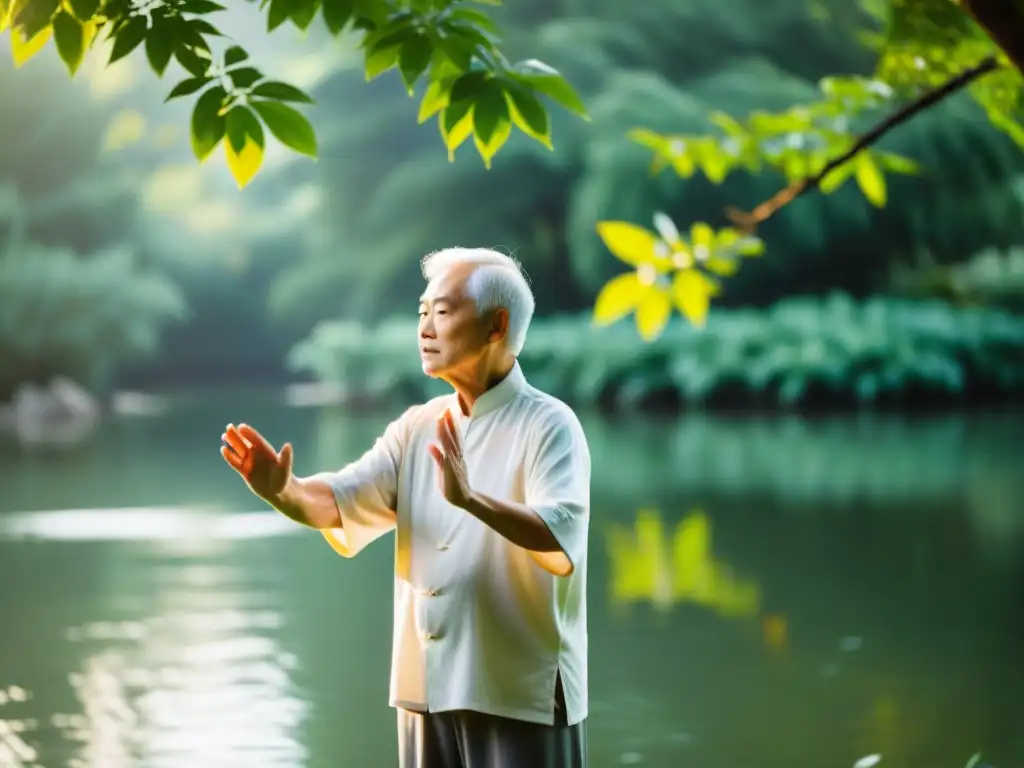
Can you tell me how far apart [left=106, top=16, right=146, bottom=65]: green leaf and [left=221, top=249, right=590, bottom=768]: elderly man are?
1.21 feet

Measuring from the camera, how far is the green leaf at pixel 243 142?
1.38 m

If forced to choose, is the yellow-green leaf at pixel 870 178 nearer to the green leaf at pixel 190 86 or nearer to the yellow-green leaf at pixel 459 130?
the yellow-green leaf at pixel 459 130

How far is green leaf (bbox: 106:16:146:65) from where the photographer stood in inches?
55.1

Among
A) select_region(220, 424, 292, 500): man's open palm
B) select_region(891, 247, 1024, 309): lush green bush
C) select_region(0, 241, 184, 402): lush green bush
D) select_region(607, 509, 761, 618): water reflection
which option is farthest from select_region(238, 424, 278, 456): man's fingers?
select_region(891, 247, 1024, 309): lush green bush

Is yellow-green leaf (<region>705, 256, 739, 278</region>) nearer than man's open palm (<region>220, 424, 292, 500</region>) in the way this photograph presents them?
No

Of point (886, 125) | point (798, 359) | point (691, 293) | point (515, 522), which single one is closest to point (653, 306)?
point (691, 293)

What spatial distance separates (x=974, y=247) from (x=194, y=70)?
54.2ft

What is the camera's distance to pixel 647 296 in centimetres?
171

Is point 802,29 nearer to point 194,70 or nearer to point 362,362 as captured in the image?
point 362,362

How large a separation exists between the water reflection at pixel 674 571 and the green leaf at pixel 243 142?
329 cm

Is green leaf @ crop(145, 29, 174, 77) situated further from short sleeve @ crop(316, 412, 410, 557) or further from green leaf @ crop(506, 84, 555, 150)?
short sleeve @ crop(316, 412, 410, 557)

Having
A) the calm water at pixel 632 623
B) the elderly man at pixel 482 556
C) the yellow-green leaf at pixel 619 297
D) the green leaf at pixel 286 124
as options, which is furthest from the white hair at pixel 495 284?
the calm water at pixel 632 623

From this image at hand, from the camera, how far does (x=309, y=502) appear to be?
5.16ft

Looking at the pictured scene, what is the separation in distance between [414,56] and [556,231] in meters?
16.9
